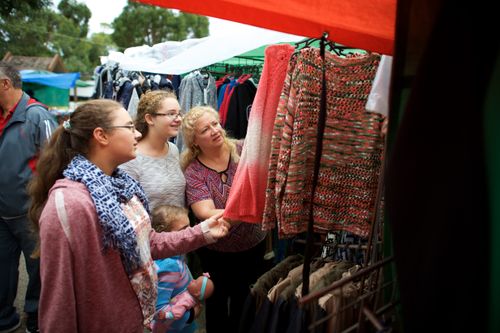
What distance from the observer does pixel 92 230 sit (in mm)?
1679

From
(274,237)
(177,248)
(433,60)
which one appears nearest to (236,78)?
(274,237)

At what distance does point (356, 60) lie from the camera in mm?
1608

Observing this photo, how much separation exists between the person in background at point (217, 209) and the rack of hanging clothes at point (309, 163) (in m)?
0.98

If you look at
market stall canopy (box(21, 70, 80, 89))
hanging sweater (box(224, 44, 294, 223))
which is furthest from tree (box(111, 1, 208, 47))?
hanging sweater (box(224, 44, 294, 223))

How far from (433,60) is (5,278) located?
3.73m

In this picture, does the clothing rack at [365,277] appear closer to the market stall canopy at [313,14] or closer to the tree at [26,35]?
the market stall canopy at [313,14]

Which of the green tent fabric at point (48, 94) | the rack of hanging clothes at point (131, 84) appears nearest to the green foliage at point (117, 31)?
the green tent fabric at point (48, 94)

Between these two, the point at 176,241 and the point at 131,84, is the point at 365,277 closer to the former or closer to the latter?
the point at 176,241

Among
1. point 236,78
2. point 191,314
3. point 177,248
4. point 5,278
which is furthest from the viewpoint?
point 236,78

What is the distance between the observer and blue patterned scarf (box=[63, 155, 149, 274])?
171cm

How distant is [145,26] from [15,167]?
116 feet

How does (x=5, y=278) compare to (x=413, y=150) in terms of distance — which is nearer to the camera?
(x=413, y=150)

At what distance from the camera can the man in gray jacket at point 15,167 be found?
3.19 meters

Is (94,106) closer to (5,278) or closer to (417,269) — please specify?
(417,269)
